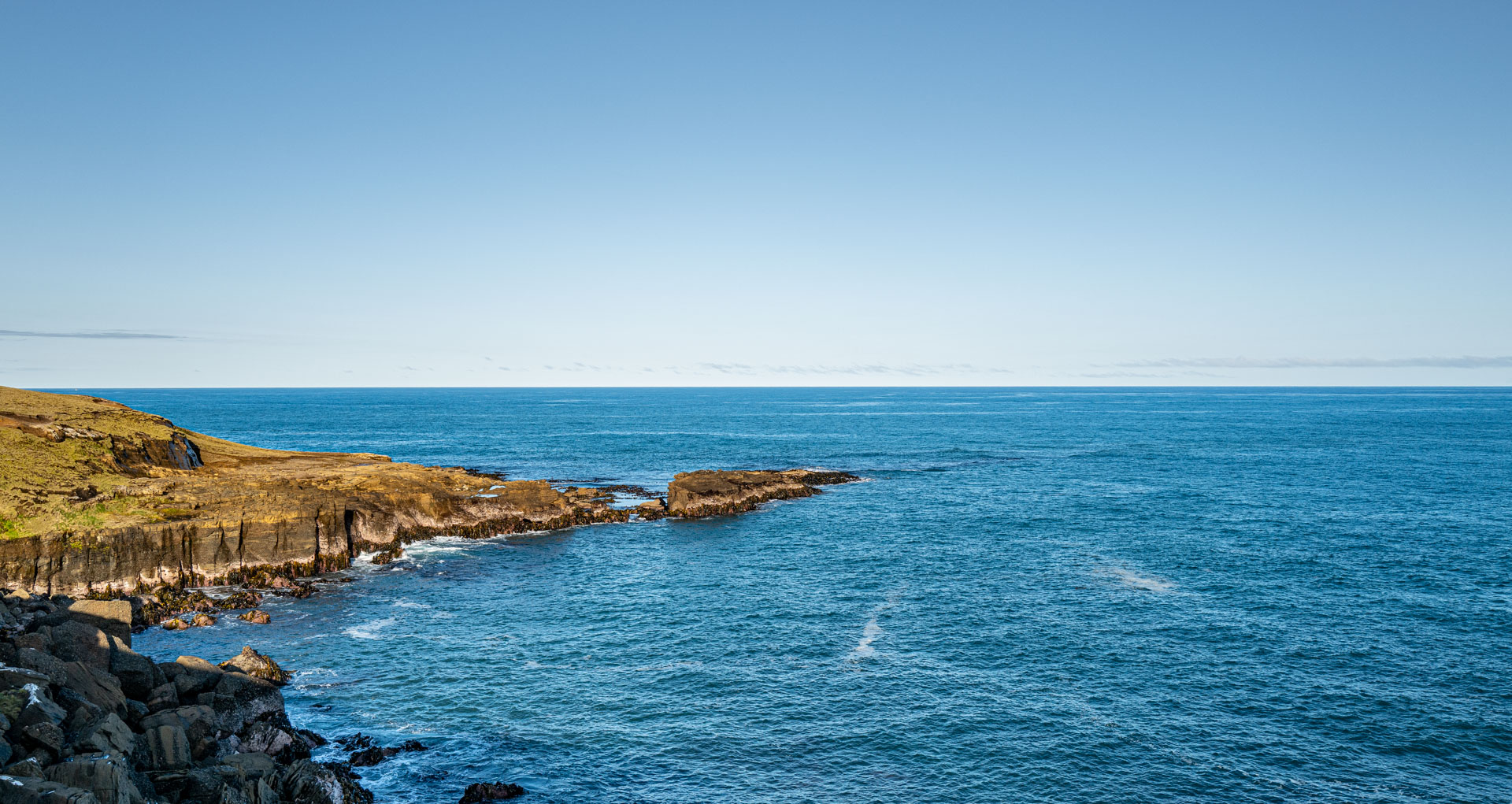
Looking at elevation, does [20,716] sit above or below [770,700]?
above

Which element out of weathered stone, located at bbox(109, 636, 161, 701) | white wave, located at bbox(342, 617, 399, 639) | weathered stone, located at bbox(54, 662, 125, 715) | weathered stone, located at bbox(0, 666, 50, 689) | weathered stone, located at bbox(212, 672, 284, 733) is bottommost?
white wave, located at bbox(342, 617, 399, 639)

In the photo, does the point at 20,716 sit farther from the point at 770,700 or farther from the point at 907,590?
the point at 907,590

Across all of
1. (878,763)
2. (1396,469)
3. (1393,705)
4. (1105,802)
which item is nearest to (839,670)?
(878,763)

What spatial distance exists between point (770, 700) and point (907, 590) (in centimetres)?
1940

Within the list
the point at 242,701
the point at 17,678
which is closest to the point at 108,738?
the point at 17,678

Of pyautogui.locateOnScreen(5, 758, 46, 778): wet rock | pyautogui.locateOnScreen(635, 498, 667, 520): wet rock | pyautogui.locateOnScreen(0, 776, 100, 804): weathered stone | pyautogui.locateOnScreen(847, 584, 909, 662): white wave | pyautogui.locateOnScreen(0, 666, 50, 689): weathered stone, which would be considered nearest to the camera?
pyautogui.locateOnScreen(0, 776, 100, 804): weathered stone

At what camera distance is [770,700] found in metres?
36.5

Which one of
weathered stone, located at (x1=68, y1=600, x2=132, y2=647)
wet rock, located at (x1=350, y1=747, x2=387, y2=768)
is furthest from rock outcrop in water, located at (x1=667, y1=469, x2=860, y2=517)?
wet rock, located at (x1=350, y1=747, x2=387, y2=768)

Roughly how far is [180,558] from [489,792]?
39335mm

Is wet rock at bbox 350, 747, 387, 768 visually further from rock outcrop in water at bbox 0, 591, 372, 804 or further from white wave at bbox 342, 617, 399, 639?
white wave at bbox 342, 617, 399, 639

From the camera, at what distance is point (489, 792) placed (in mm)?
28391

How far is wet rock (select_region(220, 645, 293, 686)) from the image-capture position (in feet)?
117

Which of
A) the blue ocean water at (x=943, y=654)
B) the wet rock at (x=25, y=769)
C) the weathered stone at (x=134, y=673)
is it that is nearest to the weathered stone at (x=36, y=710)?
the wet rock at (x=25, y=769)

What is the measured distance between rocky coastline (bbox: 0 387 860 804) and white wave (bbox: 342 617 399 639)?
5.89 meters
